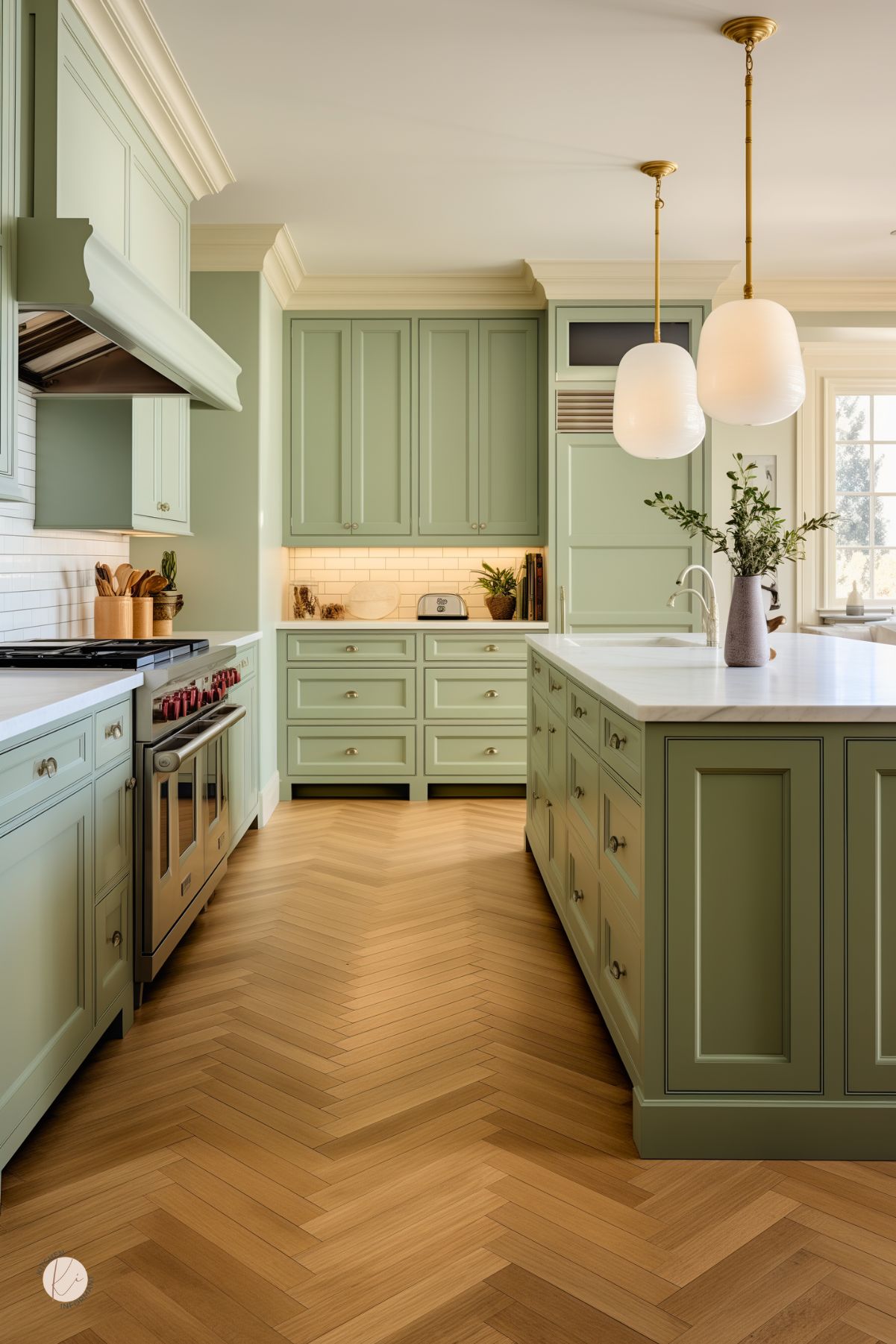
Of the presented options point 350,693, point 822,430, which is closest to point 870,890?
point 350,693

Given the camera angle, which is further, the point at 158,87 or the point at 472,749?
the point at 472,749

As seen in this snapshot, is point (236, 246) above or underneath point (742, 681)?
above

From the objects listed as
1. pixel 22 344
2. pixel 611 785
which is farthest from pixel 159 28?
pixel 611 785

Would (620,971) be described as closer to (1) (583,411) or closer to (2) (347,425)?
(1) (583,411)

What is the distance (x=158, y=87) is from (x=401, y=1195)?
3.24 metres

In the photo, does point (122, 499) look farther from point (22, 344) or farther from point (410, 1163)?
point (410, 1163)

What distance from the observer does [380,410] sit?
5.39 metres

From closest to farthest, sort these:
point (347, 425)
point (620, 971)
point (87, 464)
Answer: point (620, 971), point (87, 464), point (347, 425)

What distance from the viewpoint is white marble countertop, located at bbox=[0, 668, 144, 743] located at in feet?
5.67

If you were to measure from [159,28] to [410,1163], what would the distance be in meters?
3.09

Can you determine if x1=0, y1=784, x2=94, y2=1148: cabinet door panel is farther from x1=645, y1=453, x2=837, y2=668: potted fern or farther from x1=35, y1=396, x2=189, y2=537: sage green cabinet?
x1=645, y1=453, x2=837, y2=668: potted fern

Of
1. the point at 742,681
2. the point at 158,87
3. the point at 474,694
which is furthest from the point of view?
the point at 474,694

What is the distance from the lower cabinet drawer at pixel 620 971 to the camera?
6.47 ft

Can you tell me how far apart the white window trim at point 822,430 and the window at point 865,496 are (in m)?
0.06
